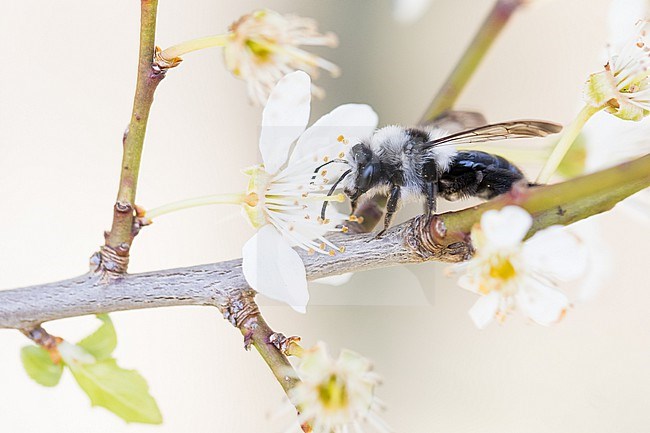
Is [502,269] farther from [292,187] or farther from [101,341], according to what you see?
[101,341]

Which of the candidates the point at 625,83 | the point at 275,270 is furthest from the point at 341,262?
the point at 625,83

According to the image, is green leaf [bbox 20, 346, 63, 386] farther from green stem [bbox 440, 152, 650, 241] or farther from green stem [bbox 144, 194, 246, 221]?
green stem [bbox 440, 152, 650, 241]

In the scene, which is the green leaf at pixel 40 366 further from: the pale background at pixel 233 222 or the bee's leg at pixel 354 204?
the pale background at pixel 233 222

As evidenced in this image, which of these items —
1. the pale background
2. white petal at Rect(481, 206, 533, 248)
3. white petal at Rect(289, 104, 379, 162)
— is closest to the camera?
white petal at Rect(481, 206, 533, 248)

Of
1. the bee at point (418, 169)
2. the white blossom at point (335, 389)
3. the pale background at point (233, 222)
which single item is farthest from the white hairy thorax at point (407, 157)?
the pale background at point (233, 222)

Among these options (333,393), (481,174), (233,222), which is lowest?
(333,393)

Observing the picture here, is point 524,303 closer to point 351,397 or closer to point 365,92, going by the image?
point 351,397

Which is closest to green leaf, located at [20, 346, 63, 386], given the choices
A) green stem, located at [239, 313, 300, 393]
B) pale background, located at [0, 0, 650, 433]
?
green stem, located at [239, 313, 300, 393]
